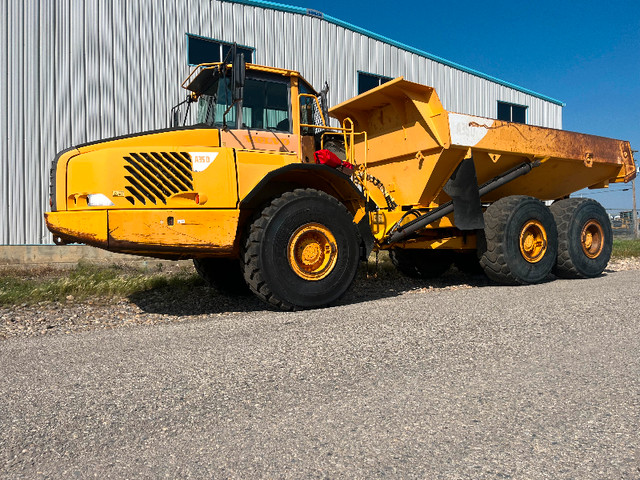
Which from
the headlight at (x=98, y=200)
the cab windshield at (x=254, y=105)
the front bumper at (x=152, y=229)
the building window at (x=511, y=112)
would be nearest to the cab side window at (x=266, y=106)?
the cab windshield at (x=254, y=105)

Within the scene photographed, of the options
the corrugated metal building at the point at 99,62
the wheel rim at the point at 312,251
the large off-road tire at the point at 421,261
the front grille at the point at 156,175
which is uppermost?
the corrugated metal building at the point at 99,62

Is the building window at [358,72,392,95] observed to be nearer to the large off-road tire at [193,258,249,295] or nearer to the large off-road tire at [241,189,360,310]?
the large off-road tire at [193,258,249,295]

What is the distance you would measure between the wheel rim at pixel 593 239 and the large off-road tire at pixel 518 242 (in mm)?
1124

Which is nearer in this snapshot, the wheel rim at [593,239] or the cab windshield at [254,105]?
the cab windshield at [254,105]

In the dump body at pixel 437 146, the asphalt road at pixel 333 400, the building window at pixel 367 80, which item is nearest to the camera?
the asphalt road at pixel 333 400

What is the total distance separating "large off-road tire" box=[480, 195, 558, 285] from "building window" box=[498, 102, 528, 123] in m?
10.5

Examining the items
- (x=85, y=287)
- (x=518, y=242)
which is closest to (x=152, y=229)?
(x=85, y=287)

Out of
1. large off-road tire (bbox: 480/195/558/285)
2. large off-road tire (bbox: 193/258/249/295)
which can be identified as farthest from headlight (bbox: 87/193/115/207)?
large off-road tire (bbox: 480/195/558/285)

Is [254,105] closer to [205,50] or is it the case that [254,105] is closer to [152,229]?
[152,229]

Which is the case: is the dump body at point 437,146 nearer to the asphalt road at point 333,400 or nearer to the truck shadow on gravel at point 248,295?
the truck shadow on gravel at point 248,295

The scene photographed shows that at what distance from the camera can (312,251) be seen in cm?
536

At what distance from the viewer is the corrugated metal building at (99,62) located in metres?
9.27

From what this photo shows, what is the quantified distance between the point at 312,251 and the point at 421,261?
10.8 ft

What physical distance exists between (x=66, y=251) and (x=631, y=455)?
9.77m
